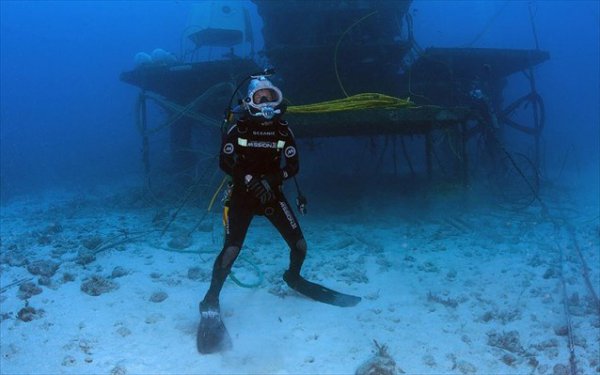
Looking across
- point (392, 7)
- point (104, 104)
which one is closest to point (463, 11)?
point (104, 104)

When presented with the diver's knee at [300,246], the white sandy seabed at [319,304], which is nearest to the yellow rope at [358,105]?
the white sandy seabed at [319,304]

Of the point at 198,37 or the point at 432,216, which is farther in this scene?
the point at 198,37

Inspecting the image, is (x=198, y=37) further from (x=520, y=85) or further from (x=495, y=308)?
(x=520, y=85)

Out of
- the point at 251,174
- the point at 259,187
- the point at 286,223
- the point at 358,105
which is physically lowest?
the point at 286,223

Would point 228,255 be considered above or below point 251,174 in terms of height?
below

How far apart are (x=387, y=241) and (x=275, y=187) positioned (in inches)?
143

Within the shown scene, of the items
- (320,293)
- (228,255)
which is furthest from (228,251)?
(320,293)

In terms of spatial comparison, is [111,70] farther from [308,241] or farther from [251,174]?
[251,174]

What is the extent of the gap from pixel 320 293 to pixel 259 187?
159 centimetres

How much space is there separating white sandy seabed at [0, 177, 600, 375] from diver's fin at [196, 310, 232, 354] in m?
0.08

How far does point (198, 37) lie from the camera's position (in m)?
13.2

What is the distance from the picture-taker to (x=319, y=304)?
456 centimetres

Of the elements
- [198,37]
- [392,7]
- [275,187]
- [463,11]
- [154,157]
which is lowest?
[154,157]

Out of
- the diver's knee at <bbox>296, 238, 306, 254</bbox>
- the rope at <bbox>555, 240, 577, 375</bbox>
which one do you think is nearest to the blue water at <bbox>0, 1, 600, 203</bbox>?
the rope at <bbox>555, 240, 577, 375</bbox>
